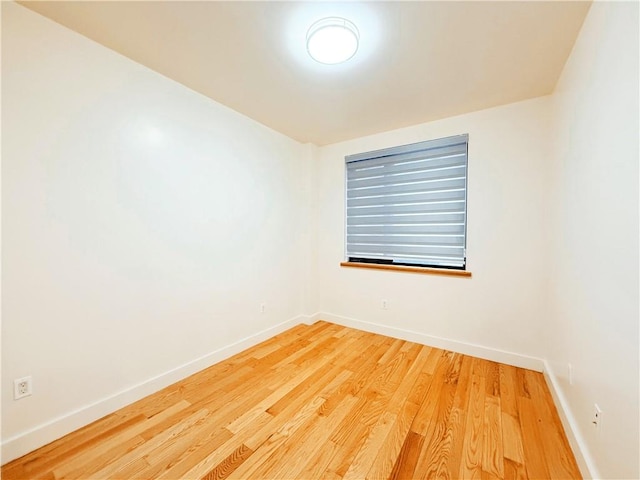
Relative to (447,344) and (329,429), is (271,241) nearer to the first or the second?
(329,429)

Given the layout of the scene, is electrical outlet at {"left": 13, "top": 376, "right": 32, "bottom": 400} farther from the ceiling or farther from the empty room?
the ceiling

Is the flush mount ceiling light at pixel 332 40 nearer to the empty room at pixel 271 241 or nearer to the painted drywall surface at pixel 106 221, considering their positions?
the empty room at pixel 271 241

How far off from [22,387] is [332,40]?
258cm

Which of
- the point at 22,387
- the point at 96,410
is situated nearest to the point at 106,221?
the point at 22,387

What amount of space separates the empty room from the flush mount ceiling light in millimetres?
13

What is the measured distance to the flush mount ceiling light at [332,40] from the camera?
1.49m

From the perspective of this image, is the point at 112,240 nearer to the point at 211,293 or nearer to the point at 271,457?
the point at 211,293

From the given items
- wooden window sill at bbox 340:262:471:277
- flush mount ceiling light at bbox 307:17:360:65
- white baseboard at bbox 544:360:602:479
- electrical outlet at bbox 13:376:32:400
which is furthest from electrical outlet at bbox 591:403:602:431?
electrical outlet at bbox 13:376:32:400

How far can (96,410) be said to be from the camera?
1.71 metres

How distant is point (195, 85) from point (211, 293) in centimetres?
176

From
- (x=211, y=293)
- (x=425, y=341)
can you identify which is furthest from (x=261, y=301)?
(x=425, y=341)

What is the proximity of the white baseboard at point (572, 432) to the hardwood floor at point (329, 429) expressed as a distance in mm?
47

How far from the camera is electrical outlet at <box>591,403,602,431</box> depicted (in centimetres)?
118

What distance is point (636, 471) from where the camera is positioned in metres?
0.89
